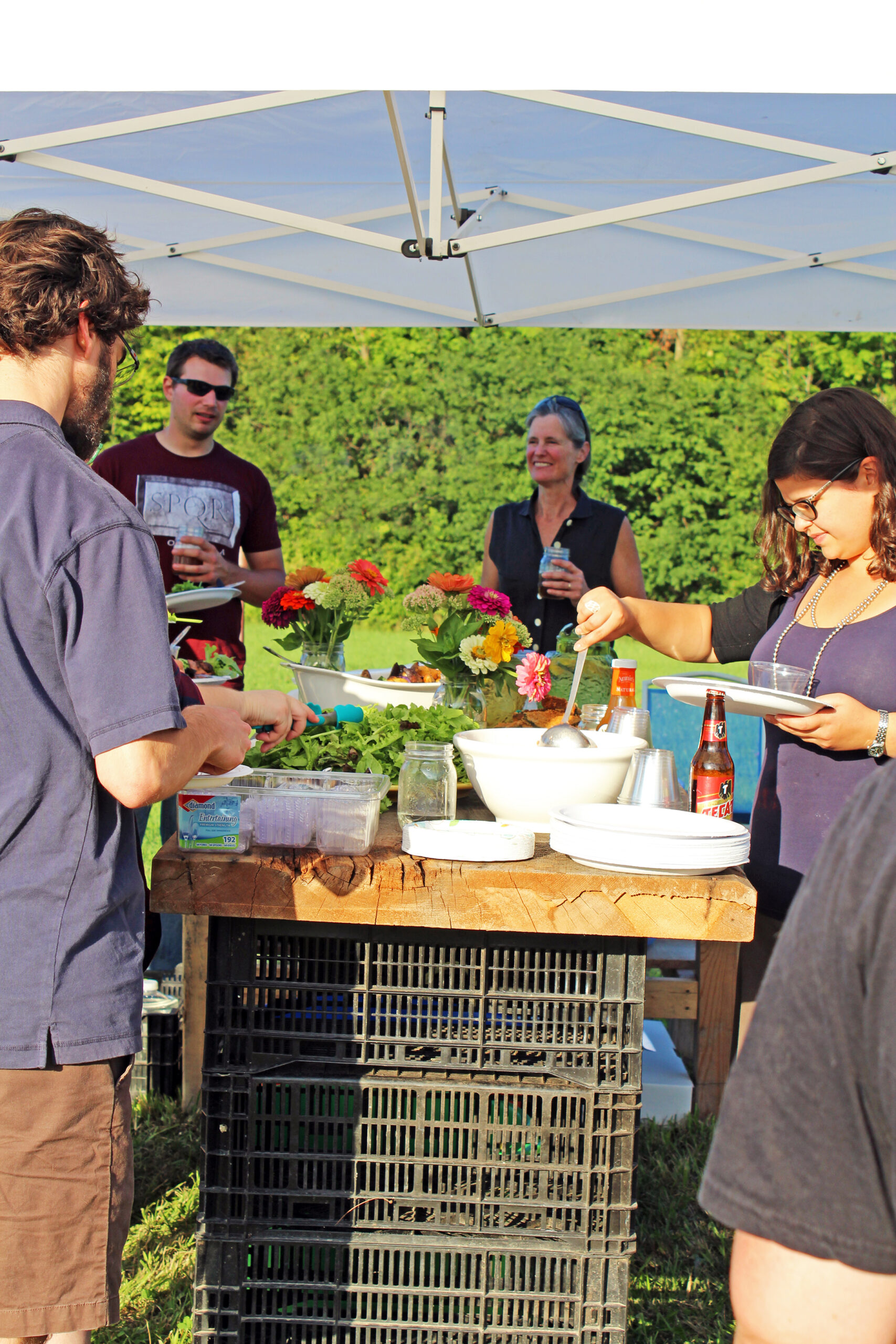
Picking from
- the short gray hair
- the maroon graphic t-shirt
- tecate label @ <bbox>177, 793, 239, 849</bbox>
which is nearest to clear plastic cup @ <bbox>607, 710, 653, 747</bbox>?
tecate label @ <bbox>177, 793, 239, 849</bbox>

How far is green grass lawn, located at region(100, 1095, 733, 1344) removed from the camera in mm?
2320

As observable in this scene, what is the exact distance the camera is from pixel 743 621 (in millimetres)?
2795

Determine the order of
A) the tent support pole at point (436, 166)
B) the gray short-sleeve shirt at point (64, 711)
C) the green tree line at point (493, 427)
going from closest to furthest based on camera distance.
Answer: the gray short-sleeve shirt at point (64, 711)
the tent support pole at point (436, 166)
the green tree line at point (493, 427)

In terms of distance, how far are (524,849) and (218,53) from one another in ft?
4.71

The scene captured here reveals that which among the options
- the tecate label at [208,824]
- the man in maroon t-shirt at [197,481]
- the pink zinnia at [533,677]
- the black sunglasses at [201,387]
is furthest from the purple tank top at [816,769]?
the black sunglasses at [201,387]

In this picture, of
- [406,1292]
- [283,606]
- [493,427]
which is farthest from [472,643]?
[493,427]

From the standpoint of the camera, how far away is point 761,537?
2.71 m

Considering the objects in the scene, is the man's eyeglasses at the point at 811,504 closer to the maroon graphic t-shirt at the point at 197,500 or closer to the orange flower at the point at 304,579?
the orange flower at the point at 304,579

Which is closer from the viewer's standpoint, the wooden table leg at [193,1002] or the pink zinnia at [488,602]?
the pink zinnia at [488,602]

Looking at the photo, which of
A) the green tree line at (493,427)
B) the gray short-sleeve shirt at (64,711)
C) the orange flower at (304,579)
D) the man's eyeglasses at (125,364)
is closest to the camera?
the gray short-sleeve shirt at (64,711)

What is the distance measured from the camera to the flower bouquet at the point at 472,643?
2740 mm

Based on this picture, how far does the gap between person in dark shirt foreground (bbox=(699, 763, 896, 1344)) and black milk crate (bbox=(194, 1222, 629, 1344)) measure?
1.12 metres

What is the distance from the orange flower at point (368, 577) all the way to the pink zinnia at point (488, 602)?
0.35 m

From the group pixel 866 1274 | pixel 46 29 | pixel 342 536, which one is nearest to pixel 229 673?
pixel 46 29
